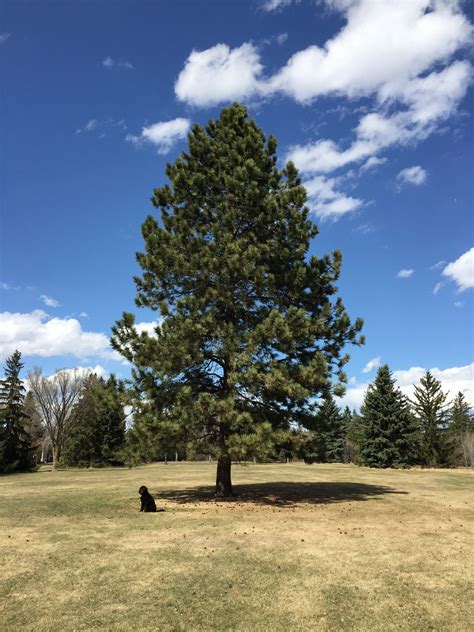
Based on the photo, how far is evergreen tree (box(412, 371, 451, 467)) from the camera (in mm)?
46500

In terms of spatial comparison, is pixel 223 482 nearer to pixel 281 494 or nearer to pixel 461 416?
pixel 281 494

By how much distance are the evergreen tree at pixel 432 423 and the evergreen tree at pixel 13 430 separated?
38.5 m

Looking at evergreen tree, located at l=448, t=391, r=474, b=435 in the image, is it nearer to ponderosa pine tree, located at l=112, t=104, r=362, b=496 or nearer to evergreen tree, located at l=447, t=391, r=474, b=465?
evergreen tree, located at l=447, t=391, r=474, b=465

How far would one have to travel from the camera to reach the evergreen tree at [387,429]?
45.4 metres

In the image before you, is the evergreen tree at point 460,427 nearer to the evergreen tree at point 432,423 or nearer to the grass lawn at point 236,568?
the evergreen tree at point 432,423

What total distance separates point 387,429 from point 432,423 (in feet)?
16.6

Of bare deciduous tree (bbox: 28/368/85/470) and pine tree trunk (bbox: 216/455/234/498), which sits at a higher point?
bare deciduous tree (bbox: 28/368/85/470)

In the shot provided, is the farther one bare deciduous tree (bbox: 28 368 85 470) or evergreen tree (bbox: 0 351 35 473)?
bare deciduous tree (bbox: 28 368 85 470)

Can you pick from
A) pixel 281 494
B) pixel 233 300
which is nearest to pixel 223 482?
pixel 281 494

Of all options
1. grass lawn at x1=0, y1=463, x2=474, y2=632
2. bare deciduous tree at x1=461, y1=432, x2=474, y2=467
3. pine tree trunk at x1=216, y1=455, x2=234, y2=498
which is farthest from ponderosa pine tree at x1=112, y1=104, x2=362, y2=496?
bare deciduous tree at x1=461, y1=432, x2=474, y2=467

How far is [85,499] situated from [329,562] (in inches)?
487

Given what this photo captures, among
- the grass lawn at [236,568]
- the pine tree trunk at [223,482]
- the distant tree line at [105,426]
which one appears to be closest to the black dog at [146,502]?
the grass lawn at [236,568]

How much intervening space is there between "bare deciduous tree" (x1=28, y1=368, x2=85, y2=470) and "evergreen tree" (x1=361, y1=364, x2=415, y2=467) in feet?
104

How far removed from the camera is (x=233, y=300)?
17656mm
